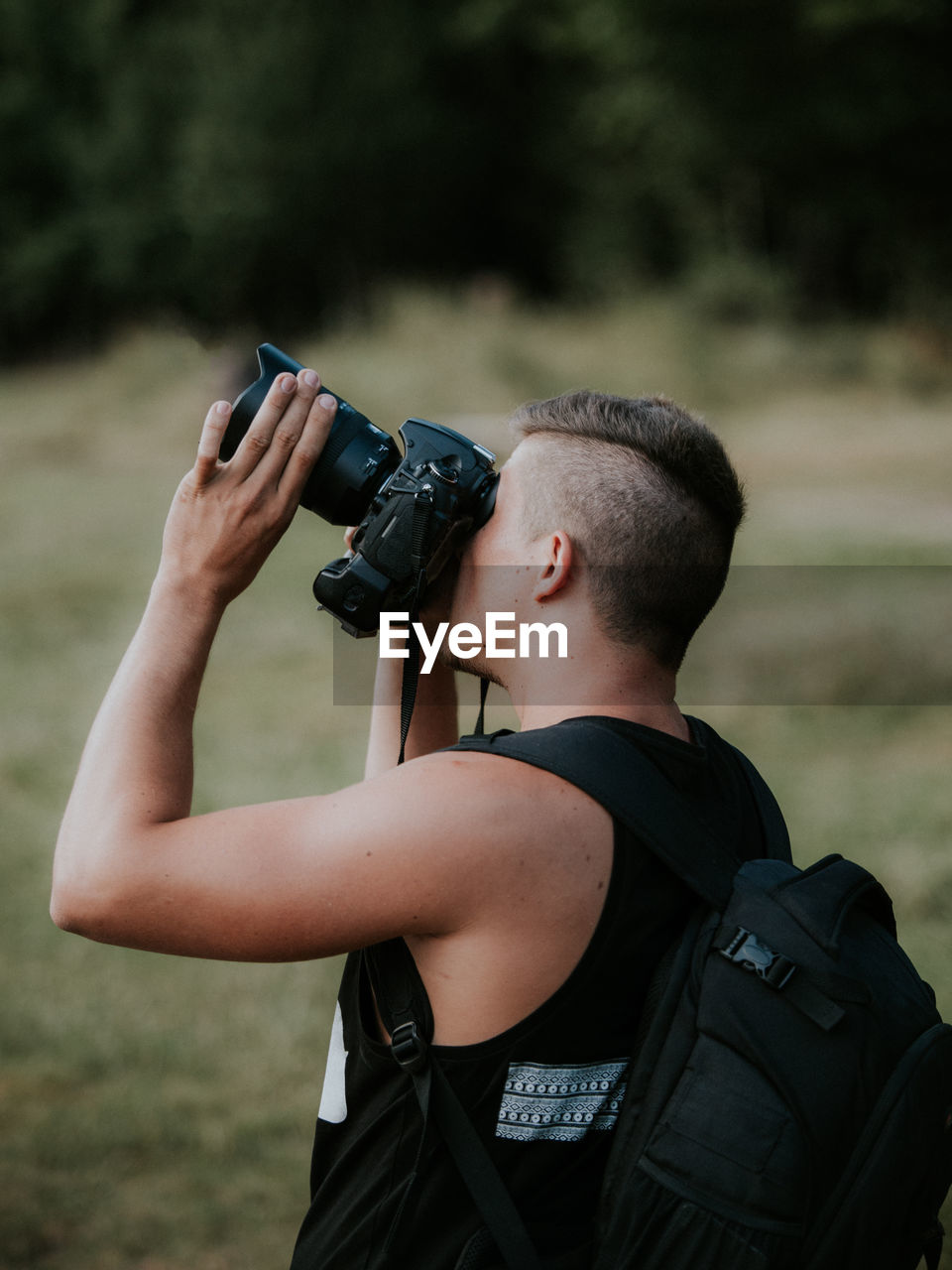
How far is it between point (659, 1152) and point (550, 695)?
622 millimetres

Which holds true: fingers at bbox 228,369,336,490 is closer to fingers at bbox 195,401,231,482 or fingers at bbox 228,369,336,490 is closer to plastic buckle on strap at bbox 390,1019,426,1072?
fingers at bbox 195,401,231,482

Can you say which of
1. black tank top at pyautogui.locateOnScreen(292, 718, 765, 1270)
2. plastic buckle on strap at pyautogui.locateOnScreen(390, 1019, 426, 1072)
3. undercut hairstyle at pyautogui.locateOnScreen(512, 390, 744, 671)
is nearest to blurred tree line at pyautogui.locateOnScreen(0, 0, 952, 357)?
undercut hairstyle at pyautogui.locateOnScreen(512, 390, 744, 671)

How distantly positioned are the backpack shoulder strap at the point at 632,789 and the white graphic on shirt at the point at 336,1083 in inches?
18.2

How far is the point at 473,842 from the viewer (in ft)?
4.66

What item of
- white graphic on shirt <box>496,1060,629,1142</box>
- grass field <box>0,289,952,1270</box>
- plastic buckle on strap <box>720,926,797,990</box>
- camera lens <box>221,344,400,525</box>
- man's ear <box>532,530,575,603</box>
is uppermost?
camera lens <box>221,344,400,525</box>

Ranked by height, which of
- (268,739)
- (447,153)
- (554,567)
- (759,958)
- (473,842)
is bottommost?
(268,739)

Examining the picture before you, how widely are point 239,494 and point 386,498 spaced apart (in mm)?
234

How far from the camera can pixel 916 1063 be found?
1454 mm

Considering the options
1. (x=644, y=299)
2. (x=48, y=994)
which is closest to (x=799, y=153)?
(x=644, y=299)

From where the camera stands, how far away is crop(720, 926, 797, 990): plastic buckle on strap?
1438 millimetres

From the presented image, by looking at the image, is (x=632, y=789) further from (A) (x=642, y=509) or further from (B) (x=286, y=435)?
(B) (x=286, y=435)

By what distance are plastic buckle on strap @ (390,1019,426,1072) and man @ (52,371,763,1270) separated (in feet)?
0.11

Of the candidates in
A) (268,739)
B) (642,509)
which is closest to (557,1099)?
(642,509)

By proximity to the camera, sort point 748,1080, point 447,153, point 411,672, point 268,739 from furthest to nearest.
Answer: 1. point 447,153
2. point 268,739
3. point 411,672
4. point 748,1080
